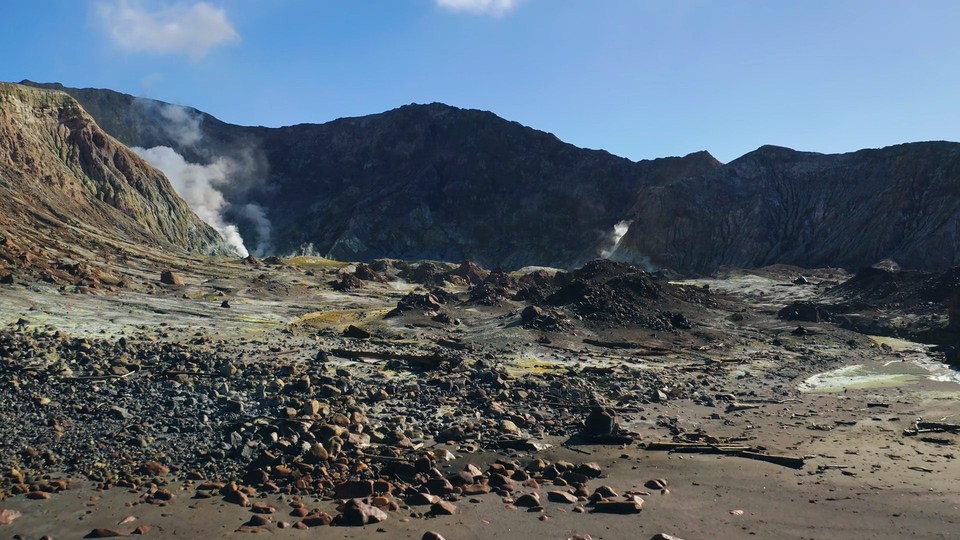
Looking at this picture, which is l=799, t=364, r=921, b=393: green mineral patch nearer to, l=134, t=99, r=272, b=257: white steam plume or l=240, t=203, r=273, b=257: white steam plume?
l=134, t=99, r=272, b=257: white steam plume

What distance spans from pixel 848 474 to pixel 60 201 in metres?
77.9

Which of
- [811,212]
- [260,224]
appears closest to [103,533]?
[811,212]

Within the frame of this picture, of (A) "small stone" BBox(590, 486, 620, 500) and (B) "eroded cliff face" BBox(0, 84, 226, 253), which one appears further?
(B) "eroded cliff face" BBox(0, 84, 226, 253)

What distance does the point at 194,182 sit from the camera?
13612 centimetres

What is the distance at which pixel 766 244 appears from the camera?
99.8 m

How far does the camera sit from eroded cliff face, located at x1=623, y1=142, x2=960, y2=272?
3250 inches

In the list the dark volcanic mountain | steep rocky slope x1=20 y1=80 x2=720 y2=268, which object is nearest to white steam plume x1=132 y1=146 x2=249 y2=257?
steep rocky slope x1=20 y1=80 x2=720 y2=268

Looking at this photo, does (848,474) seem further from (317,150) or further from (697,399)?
(317,150)

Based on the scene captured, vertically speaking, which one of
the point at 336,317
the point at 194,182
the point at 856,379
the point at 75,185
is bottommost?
the point at 336,317

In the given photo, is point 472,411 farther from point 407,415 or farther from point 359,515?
point 359,515

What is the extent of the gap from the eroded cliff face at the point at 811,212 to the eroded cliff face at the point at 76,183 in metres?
68.2

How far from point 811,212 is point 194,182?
108m

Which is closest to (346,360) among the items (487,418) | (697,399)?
(487,418)

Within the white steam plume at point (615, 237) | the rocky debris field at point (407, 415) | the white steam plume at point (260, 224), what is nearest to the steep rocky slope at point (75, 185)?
the white steam plume at point (260, 224)
